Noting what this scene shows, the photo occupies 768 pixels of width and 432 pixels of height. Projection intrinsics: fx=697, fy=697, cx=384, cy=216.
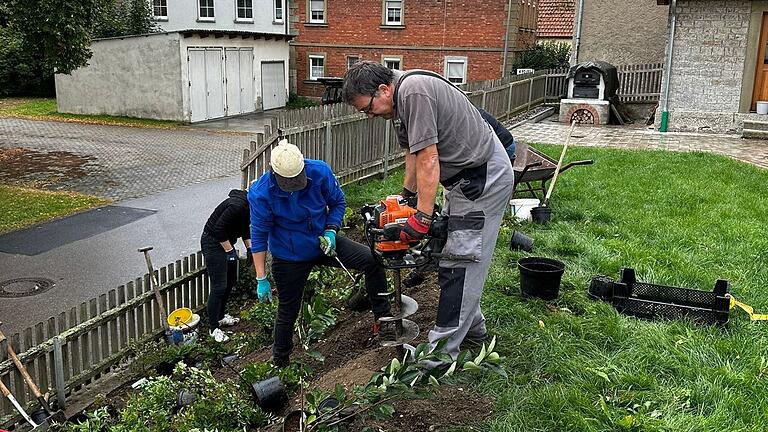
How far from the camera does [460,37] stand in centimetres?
2603

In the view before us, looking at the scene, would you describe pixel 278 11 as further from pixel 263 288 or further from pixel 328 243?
pixel 328 243

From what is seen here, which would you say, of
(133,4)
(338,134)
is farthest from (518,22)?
(338,134)

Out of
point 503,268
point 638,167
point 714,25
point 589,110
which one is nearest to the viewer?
point 503,268

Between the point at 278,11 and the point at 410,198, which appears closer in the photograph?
the point at 410,198

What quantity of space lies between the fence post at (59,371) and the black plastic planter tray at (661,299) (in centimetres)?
392

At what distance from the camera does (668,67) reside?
16.6 meters

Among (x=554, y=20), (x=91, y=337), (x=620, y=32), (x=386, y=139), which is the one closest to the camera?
(x=91, y=337)

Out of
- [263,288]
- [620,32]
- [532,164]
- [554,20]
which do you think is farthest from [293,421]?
[554,20]

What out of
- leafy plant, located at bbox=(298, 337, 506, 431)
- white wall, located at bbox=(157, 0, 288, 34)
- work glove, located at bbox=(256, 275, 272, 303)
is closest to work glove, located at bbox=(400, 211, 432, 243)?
leafy plant, located at bbox=(298, 337, 506, 431)

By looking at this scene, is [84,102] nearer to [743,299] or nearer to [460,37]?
[460,37]

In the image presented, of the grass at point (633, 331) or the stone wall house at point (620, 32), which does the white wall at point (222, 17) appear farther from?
the grass at point (633, 331)

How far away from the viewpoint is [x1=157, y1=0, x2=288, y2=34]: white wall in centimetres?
2866

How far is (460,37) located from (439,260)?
75.7 ft

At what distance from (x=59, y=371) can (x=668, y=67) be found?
1552 centimetres
